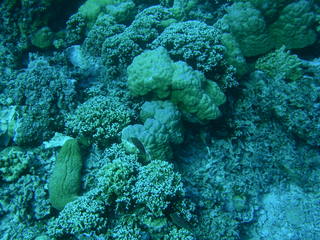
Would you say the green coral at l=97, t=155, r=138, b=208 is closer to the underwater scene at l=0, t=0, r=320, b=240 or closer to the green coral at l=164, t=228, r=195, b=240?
the underwater scene at l=0, t=0, r=320, b=240

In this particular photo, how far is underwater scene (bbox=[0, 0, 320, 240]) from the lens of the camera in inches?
141

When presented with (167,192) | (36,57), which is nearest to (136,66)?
(167,192)

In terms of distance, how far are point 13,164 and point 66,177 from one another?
114cm

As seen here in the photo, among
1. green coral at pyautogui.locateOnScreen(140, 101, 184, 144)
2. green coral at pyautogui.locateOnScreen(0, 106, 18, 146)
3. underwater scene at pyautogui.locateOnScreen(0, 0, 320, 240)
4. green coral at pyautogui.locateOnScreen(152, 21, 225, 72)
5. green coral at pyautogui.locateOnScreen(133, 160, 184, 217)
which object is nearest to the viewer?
green coral at pyautogui.locateOnScreen(133, 160, 184, 217)

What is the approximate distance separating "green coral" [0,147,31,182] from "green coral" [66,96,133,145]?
3.23 ft

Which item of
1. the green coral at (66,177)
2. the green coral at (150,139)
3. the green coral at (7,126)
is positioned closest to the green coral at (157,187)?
the green coral at (150,139)

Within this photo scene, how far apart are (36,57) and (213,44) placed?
467cm

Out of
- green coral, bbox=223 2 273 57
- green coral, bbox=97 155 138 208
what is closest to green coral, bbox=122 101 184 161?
Answer: green coral, bbox=97 155 138 208

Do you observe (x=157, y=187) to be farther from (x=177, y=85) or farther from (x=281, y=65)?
(x=281, y=65)

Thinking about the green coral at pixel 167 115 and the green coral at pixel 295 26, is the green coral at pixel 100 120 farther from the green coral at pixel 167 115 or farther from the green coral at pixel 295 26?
the green coral at pixel 295 26

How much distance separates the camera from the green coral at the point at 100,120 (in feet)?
14.0

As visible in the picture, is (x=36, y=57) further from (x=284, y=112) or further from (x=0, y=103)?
(x=284, y=112)

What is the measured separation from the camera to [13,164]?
4.36 meters

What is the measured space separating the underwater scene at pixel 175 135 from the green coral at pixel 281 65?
2 cm
